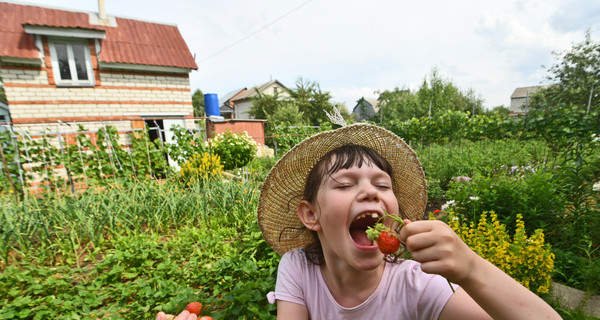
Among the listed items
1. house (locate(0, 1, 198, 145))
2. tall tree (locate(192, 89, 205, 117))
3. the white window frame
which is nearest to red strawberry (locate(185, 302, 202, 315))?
house (locate(0, 1, 198, 145))

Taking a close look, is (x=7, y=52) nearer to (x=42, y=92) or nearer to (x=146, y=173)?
(x=42, y=92)

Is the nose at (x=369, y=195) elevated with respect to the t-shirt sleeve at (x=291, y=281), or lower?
elevated

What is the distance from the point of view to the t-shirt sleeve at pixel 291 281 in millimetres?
1288

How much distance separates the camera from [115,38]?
31.5ft

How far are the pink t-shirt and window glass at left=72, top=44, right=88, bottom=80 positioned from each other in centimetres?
1127

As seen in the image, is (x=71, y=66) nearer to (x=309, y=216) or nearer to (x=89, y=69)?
(x=89, y=69)

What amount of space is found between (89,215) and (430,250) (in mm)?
4117

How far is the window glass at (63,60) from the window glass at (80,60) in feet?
0.76

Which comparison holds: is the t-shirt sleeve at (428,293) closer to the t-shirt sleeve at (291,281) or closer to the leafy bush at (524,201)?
the t-shirt sleeve at (291,281)

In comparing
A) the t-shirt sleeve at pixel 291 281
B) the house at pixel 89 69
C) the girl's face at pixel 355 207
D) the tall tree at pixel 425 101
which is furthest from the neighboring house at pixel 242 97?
the girl's face at pixel 355 207

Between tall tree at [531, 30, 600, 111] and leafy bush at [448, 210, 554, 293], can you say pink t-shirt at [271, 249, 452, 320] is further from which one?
tall tree at [531, 30, 600, 111]

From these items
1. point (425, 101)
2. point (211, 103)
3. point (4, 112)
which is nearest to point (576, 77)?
point (425, 101)

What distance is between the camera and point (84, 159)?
5.85 metres

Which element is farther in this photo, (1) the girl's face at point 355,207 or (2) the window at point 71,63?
(2) the window at point 71,63
